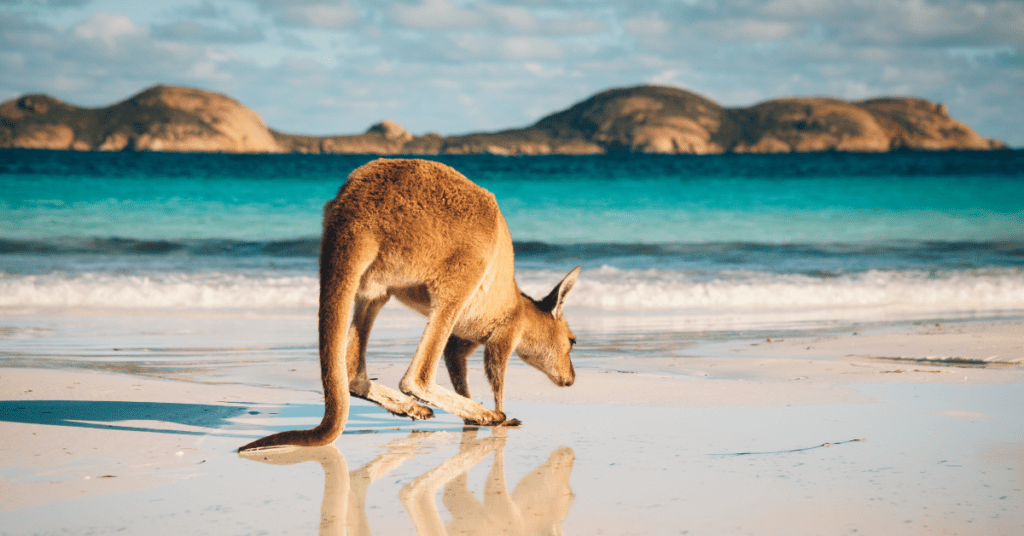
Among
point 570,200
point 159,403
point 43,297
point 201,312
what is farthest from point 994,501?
point 570,200

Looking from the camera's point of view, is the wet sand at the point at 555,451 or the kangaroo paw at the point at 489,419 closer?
the wet sand at the point at 555,451

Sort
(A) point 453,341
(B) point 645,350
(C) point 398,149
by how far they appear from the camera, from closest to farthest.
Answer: (A) point 453,341 → (B) point 645,350 → (C) point 398,149

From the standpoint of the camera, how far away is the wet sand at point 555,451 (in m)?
2.79

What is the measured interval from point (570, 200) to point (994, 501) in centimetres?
2359

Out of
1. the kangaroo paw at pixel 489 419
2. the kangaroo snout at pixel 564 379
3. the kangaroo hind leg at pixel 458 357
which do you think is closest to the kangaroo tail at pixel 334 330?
the kangaroo paw at pixel 489 419

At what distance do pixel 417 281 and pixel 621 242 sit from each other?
14575 millimetres

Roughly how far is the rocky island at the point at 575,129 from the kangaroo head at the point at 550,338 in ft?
216

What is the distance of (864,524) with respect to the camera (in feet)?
8.88

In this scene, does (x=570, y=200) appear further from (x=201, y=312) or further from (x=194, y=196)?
(x=201, y=312)

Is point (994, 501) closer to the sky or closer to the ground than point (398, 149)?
closer to the ground

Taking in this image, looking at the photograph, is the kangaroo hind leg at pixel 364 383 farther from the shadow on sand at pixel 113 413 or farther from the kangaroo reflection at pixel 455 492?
the shadow on sand at pixel 113 413

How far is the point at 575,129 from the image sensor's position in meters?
82.9

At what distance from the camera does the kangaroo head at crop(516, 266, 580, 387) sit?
4449 millimetres

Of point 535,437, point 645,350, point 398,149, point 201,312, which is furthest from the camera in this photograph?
point 398,149
